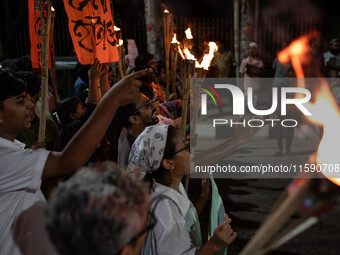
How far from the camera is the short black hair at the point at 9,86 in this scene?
211 centimetres

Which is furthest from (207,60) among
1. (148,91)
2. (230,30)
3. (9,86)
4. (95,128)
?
(230,30)

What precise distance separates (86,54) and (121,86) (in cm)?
251

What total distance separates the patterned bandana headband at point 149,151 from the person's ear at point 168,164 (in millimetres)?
34

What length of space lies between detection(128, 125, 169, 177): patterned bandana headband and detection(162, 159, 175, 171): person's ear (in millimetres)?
34

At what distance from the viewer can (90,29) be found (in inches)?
170

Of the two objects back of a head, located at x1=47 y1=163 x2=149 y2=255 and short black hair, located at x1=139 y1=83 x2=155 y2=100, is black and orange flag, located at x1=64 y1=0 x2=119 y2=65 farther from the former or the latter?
back of a head, located at x1=47 y1=163 x2=149 y2=255

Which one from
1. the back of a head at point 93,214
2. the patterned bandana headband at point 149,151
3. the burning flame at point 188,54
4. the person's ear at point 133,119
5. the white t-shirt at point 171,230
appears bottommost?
the white t-shirt at point 171,230

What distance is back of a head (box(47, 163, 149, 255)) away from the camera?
3.97 feet

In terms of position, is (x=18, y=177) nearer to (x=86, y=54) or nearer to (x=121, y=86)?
(x=121, y=86)

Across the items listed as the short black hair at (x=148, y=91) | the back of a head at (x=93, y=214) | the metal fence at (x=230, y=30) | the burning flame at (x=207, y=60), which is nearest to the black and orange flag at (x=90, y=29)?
the short black hair at (x=148, y=91)

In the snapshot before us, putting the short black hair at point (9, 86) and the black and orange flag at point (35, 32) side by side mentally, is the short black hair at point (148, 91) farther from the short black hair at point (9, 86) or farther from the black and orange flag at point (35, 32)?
the black and orange flag at point (35, 32)

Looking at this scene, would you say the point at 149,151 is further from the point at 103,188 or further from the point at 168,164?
the point at 103,188

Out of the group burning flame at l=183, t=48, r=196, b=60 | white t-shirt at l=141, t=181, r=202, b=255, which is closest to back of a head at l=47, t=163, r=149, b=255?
white t-shirt at l=141, t=181, r=202, b=255

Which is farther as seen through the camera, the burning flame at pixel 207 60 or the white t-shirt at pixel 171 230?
the burning flame at pixel 207 60
